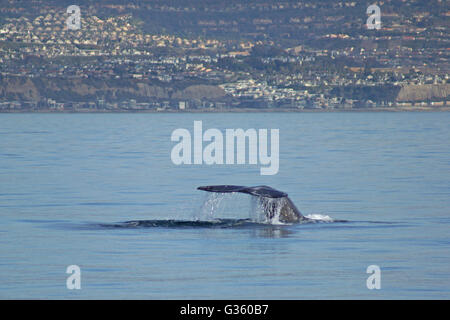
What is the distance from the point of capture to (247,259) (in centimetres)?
2241

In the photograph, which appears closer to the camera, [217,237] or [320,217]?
[217,237]

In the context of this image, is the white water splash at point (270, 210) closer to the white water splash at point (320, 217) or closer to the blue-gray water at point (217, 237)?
the blue-gray water at point (217, 237)

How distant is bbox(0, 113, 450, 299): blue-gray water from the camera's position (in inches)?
788

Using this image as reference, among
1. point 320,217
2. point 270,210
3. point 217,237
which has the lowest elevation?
point 320,217

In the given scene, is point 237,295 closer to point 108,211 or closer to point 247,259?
point 247,259

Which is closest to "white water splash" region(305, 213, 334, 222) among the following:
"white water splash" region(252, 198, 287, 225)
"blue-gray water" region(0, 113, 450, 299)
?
"blue-gray water" region(0, 113, 450, 299)

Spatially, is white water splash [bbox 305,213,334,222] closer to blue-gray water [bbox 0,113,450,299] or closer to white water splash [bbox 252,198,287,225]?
blue-gray water [bbox 0,113,450,299]

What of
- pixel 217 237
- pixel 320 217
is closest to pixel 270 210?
pixel 217 237

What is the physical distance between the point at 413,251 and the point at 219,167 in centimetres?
2774

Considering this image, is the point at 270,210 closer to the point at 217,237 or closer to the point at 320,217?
the point at 217,237

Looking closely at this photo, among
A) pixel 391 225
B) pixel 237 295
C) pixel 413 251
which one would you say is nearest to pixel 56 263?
pixel 237 295

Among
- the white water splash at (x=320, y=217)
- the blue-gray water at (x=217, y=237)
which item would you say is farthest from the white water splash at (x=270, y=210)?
the white water splash at (x=320, y=217)

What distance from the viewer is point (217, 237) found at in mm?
25281

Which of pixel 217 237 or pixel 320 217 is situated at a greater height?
pixel 217 237
